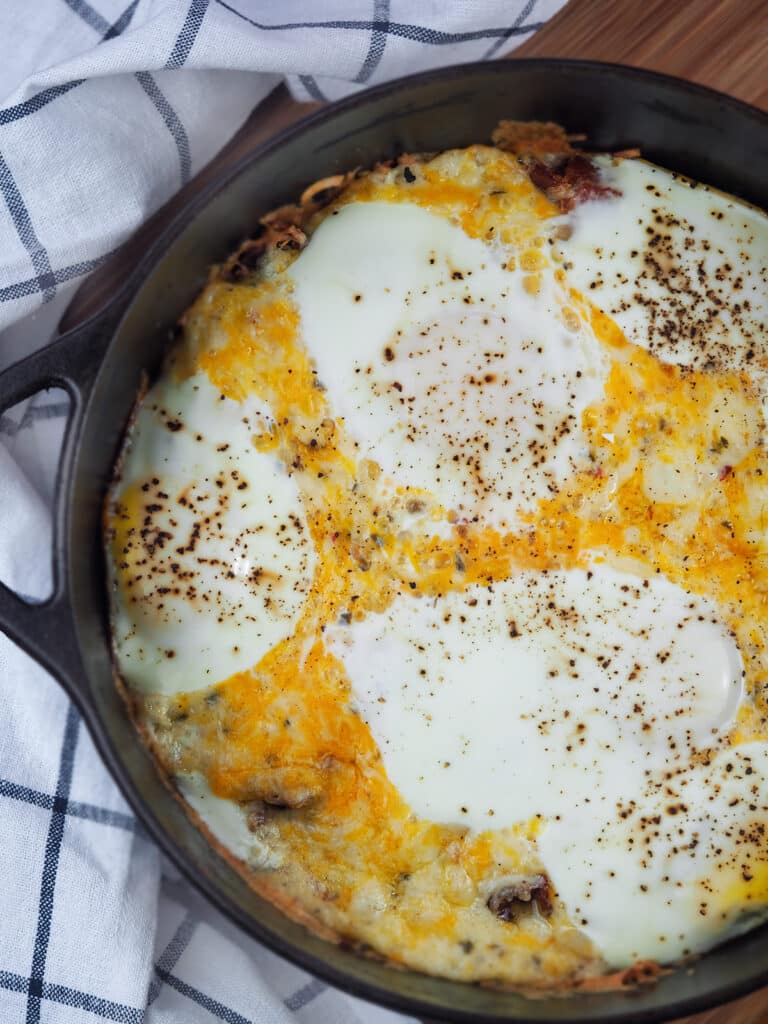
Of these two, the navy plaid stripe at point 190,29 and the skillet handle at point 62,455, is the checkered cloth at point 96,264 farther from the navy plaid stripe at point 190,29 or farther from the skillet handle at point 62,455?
the skillet handle at point 62,455

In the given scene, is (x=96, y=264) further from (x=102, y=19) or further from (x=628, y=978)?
(x=628, y=978)

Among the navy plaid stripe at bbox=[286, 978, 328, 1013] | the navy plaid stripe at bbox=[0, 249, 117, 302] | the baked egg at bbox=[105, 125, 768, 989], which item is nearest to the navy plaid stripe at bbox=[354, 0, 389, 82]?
the baked egg at bbox=[105, 125, 768, 989]

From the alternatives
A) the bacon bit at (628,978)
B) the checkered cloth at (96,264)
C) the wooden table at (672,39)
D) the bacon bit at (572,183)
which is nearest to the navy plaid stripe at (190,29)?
the checkered cloth at (96,264)

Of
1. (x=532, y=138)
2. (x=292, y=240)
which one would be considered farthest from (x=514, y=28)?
(x=292, y=240)

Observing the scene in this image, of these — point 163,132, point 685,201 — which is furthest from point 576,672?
point 163,132

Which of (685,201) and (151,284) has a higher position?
(685,201)

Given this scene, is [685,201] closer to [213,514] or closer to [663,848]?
[213,514]

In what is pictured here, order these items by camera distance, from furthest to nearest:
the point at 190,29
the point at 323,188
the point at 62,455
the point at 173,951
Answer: the point at 173,951 → the point at 323,188 → the point at 190,29 → the point at 62,455
